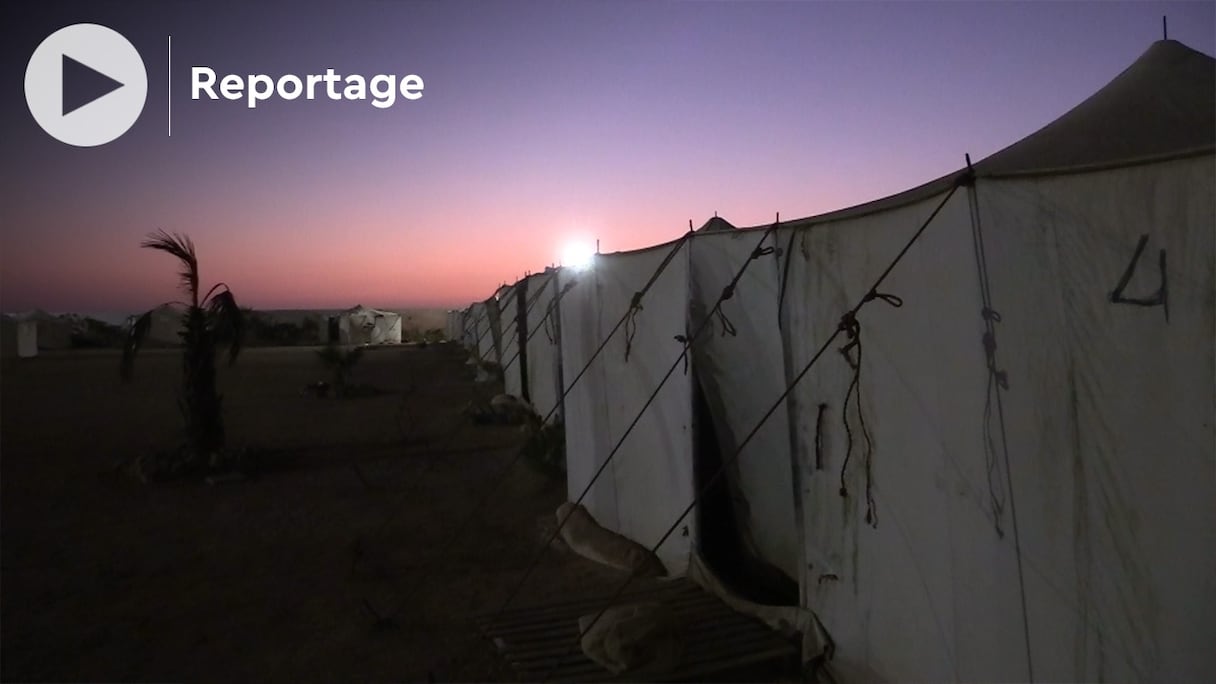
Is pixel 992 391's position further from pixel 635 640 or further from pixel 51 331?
pixel 51 331

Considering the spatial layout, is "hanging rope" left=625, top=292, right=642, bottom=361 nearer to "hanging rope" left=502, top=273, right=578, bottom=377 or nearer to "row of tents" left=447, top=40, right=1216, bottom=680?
"row of tents" left=447, top=40, right=1216, bottom=680

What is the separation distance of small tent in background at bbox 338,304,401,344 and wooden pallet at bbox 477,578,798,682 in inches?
1619

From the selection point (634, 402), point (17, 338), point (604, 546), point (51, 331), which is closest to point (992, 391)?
point (634, 402)

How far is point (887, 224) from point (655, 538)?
3030mm

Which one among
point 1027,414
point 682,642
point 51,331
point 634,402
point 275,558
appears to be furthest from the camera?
point 51,331

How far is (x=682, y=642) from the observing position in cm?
430

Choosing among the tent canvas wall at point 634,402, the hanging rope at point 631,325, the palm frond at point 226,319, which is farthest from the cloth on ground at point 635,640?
the palm frond at point 226,319

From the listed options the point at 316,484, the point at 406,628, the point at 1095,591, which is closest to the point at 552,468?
the point at 316,484

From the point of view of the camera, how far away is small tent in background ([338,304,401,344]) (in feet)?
146

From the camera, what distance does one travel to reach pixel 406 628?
16.6 feet

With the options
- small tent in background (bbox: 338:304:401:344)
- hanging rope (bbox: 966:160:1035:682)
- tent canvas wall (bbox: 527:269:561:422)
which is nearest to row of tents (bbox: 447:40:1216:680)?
hanging rope (bbox: 966:160:1035:682)

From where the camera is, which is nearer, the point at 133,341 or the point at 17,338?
the point at 133,341

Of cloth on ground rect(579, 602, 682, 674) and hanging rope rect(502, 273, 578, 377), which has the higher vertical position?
hanging rope rect(502, 273, 578, 377)

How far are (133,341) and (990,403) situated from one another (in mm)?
9847
